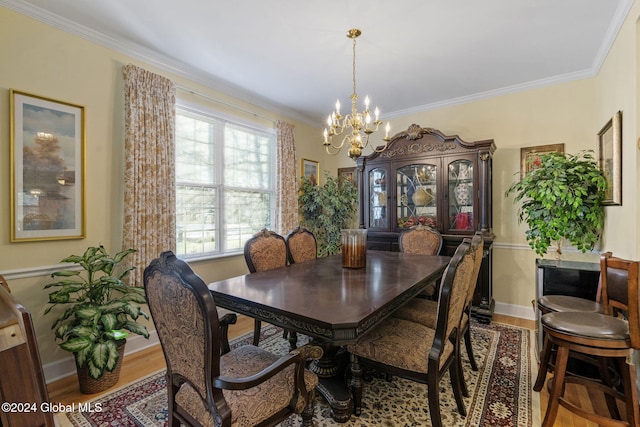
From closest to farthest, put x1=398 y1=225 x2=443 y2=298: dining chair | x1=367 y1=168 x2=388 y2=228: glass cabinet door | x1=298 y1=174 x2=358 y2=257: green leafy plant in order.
Answer: x1=398 y1=225 x2=443 y2=298: dining chair
x1=367 y1=168 x2=388 y2=228: glass cabinet door
x1=298 y1=174 x2=358 y2=257: green leafy plant

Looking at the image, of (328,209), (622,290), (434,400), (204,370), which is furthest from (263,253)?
(622,290)

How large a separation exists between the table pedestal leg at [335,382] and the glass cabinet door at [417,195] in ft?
7.17

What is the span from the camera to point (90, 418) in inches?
72.9

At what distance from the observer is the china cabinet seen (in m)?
3.38

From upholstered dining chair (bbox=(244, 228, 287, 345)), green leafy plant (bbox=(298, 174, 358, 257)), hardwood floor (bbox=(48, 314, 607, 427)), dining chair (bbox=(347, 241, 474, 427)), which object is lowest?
hardwood floor (bbox=(48, 314, 607, 427))

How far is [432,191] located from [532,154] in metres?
1.16

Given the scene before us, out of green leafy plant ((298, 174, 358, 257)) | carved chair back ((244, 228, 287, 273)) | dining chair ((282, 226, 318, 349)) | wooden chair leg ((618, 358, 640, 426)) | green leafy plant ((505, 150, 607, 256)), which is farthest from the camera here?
green leafy plant ((298, 174, 358, 257))

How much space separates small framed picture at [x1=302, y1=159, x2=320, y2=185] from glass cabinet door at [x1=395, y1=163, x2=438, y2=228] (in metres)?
1.48

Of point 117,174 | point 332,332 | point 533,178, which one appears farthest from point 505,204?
point 117,174

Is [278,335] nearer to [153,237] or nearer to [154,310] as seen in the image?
[153,237]

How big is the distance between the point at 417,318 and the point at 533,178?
1892mm

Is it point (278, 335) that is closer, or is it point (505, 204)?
point (278, 335)

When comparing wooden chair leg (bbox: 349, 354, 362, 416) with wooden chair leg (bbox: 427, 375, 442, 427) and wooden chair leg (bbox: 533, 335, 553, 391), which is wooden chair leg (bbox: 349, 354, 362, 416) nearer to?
wooden chair leg (bbox: 427, 375, 442, 427)

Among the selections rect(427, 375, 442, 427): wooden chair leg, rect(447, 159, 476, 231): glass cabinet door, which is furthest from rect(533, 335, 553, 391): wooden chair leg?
rect(447, 159, 476, 231): glass cabinet door
